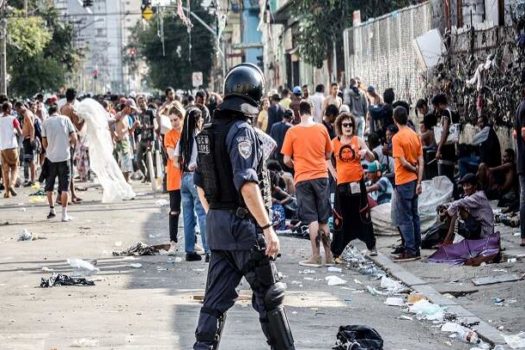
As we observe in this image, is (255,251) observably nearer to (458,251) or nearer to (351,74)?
(458,251)

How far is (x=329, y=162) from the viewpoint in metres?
14.6

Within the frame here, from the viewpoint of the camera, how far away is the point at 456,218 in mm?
14984

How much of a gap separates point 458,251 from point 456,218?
27.6 inches

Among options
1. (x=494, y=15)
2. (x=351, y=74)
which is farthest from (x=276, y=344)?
(x=351, y=74)

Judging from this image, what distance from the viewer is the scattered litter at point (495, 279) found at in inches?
506

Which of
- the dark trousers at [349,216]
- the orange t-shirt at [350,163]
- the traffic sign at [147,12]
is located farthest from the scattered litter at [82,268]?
the traffic sign at [147,12]

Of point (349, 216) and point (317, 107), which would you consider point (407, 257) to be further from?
point (317, 107)

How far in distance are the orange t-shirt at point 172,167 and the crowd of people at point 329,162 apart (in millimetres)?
12

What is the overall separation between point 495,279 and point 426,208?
4.47 m

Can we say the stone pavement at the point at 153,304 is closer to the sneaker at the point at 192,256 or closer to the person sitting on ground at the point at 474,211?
the sneaker at the point at 192,256

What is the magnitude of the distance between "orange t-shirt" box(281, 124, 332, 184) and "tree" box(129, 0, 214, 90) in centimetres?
7590

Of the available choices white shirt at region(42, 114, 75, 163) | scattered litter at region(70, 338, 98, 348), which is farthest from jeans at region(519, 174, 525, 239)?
white shirt at region(42, 114, 75, 163)

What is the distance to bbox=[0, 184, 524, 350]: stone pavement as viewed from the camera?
975cm

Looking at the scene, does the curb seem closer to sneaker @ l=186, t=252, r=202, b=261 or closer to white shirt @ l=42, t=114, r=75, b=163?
sneaker @ l=186, t=252, r=202, b=261
